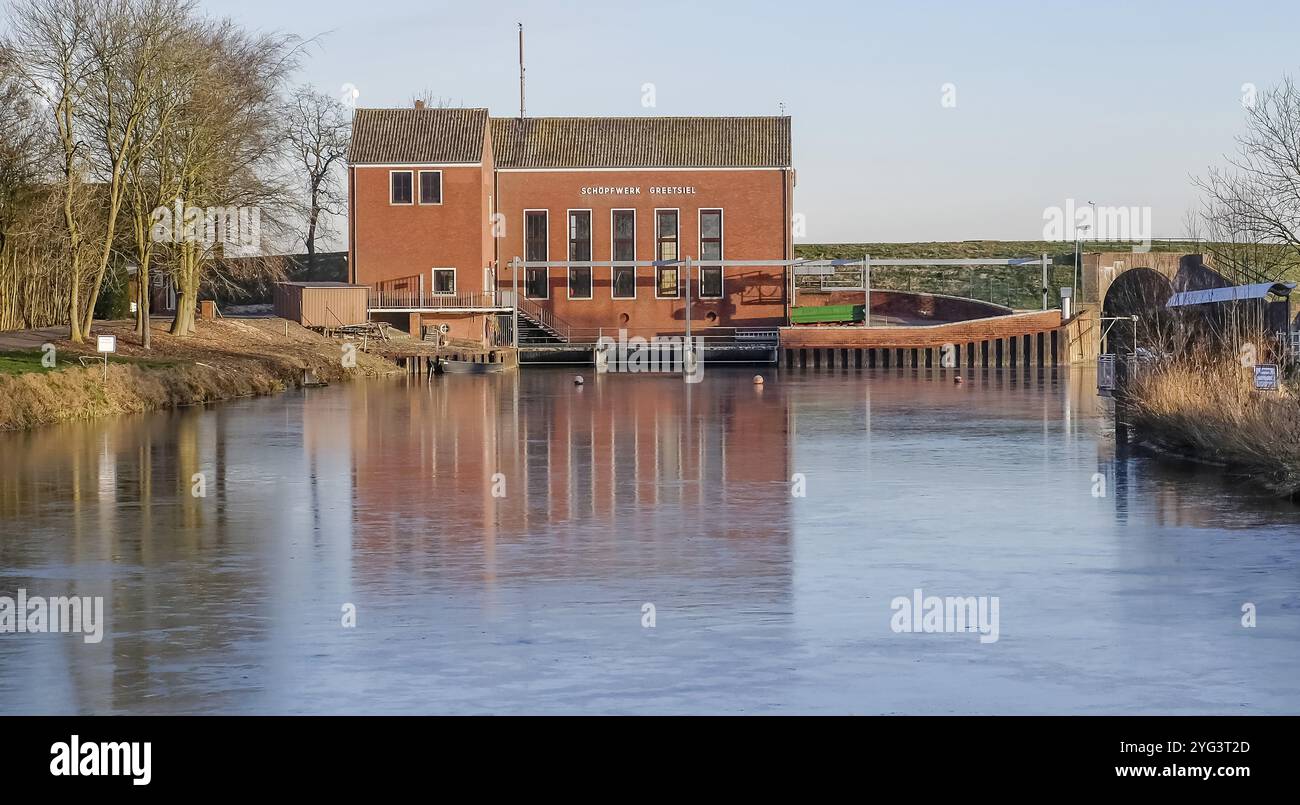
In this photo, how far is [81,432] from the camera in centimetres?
3247

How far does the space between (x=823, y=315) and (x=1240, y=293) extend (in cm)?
3545

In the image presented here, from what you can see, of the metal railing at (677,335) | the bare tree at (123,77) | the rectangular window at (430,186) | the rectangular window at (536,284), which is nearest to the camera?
the bare tree at (123,77)

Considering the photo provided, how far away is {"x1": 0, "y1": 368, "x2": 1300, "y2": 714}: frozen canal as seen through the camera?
1062 centimetres

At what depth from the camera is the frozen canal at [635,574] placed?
1062 centimetres

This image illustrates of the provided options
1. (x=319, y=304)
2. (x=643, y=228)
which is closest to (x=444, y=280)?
(x=319, y=304)

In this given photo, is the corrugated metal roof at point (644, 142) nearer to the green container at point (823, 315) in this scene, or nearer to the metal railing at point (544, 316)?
the metal railing at point (544, 316)

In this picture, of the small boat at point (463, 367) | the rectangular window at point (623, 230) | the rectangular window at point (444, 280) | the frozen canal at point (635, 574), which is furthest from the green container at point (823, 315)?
the frozen canal at point (635, 574)

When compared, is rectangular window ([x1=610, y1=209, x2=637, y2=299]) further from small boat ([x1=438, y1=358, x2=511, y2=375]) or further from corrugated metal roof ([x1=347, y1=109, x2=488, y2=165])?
small boat ([x1=438, y1=358, x2=511, y2=375])

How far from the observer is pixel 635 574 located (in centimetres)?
1534

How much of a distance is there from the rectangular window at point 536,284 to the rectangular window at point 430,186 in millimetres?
6434

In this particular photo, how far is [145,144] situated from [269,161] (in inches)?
305

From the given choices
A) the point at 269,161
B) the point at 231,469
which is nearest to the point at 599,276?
the point at 269,161

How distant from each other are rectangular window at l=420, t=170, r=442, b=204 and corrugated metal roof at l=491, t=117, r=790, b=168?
5.44 metres

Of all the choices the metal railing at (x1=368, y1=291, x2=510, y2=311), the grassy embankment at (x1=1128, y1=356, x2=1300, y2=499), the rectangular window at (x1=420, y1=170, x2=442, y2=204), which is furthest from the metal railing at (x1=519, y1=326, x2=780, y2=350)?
the grassy embankment at (x1=1128, y1=356, x2=1300, y2=499)
